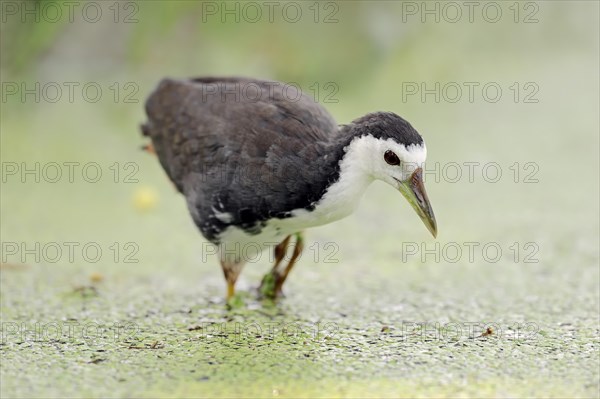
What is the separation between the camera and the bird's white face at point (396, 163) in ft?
10.0

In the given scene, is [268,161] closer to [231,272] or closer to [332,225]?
[231,272]

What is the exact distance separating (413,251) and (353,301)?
75 centimetres

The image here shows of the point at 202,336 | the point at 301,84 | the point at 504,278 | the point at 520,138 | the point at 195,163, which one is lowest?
the point at 202,336

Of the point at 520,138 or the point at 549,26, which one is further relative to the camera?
the point at 549,26

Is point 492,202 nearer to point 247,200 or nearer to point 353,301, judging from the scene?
point 353,301

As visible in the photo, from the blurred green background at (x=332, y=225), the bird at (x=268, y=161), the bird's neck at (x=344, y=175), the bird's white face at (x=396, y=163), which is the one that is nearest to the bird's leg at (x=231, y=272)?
the bird at (x=268, y=161)

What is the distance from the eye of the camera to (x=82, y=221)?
4.69m

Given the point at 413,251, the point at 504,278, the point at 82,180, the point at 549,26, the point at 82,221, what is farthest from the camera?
the point at 549,26

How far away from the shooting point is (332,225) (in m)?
4.75

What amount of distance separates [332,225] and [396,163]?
5.51 feet

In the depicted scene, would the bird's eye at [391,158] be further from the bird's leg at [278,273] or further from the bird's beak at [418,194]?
the bird's leg at [278,273]

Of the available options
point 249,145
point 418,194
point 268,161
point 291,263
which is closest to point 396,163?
point 418,194

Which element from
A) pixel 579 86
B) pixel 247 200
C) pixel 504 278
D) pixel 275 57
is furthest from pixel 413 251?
pixel 579 86

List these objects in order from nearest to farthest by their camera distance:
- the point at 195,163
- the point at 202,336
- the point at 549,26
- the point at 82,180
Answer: the point at 202,336
the point at 195,163
the point at 82,180
the point at 549,26
